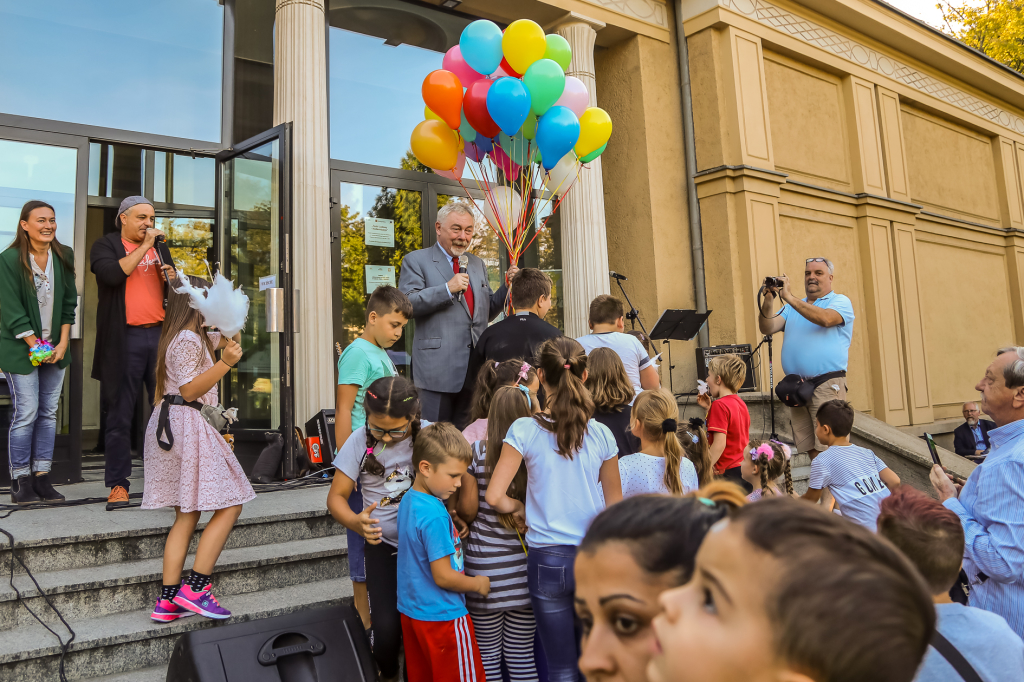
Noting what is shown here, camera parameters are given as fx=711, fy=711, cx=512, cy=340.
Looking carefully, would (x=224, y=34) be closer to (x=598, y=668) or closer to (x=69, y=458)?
(x=69, y=458)

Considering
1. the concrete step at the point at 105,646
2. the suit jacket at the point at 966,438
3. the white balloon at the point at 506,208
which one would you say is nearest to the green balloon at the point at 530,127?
the white balloon at the point at 506,208

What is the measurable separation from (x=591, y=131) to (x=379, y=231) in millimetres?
2680

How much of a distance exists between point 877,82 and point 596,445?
34.8 ft

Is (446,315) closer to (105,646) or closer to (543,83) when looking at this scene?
(543,83)

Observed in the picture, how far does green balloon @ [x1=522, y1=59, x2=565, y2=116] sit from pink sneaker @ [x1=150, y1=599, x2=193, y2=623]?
3940 mm

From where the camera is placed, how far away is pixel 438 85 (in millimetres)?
5254

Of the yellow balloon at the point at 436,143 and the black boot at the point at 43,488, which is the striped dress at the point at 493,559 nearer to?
the yellow balloon at the point at 436,143

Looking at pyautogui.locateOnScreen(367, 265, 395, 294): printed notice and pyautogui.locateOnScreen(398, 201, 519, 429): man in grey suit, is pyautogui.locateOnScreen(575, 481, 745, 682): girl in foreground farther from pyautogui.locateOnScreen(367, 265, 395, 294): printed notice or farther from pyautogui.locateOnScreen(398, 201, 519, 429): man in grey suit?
pyautogui.locateOnScreen(367, 265, 395, 294): printed notice

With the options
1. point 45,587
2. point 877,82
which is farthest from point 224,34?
point 877,82

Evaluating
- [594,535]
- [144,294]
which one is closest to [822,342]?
[144,294]

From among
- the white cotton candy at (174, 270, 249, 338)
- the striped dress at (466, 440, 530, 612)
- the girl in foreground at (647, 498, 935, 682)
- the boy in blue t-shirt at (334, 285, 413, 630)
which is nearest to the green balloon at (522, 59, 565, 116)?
the boy in blue t-shirt at (334, 285, 413, 630)

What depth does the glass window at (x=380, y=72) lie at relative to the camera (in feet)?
24.5

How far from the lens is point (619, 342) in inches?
167

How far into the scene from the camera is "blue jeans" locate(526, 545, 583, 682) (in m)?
2.59
